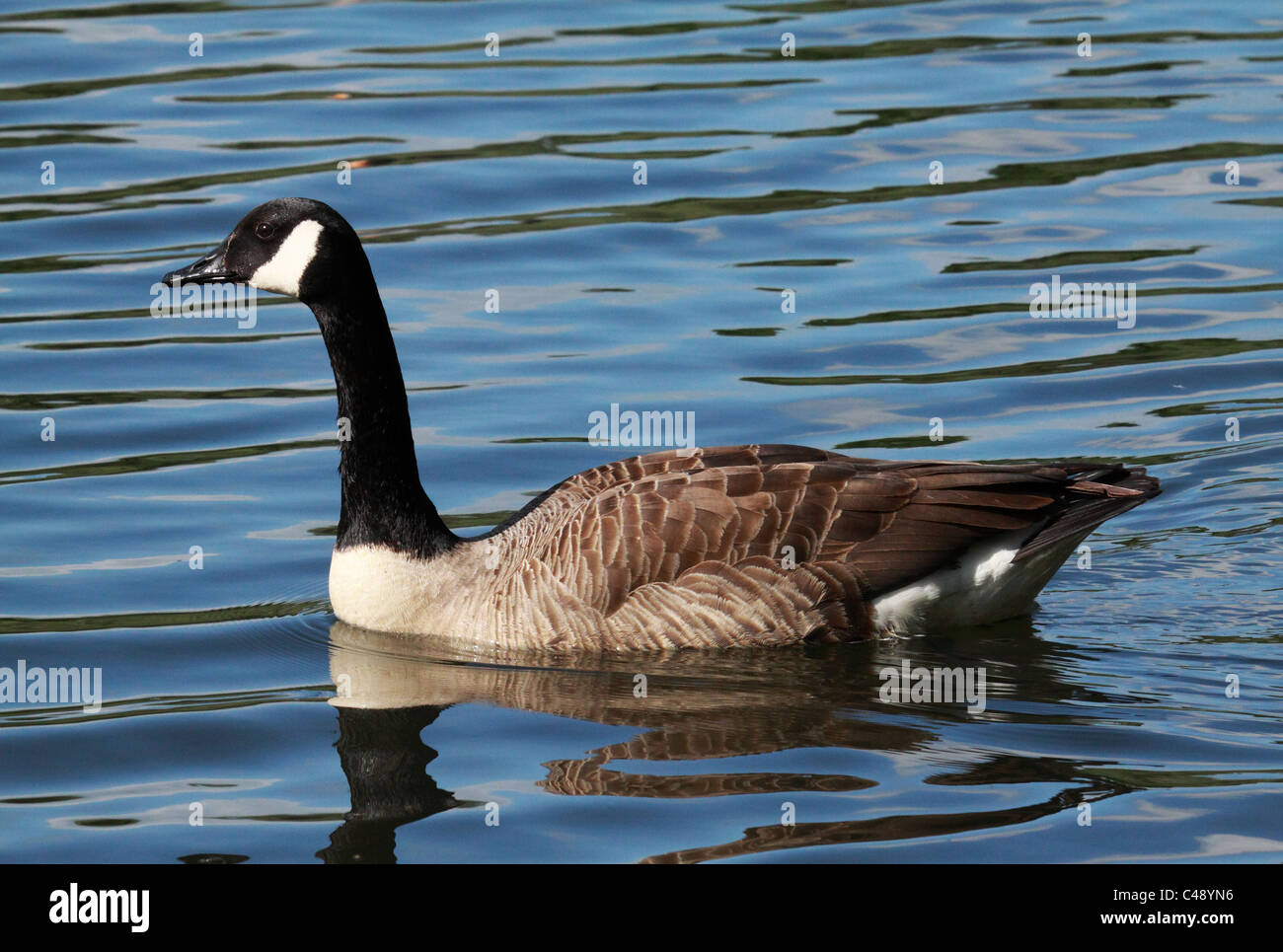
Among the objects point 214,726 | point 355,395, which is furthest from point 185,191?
point 214,726

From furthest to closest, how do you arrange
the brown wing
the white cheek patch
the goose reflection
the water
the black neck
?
the black neck, the white cheek patch, the brown wing, the water, the goose reflection

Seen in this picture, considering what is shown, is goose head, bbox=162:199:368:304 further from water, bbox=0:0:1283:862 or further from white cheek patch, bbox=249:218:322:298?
water, bbox=0:0:1283:862

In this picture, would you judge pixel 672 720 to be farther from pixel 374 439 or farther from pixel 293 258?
pixel 293 258

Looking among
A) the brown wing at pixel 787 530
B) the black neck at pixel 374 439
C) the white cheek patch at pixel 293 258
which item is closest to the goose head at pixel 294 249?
the white cheek patch at pixel 293 258

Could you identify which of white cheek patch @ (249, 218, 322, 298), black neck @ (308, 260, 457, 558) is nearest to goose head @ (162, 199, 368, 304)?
white cheek patch @ (249, 218, 322, 298)

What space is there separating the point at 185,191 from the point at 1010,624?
10373 mm

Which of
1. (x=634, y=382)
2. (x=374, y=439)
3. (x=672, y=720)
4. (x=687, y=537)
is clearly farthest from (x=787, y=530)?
(x=634, y=382)

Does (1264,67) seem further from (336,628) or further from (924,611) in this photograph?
(336,628)

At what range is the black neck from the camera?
1052 cm

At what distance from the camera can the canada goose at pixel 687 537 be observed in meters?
9.98

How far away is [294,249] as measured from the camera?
34.0 ft

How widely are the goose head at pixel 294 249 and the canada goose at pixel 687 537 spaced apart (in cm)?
1

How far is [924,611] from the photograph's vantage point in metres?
10.3

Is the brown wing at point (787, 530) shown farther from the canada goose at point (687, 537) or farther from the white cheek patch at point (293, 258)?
the white cheek patch at point (293, 258)
